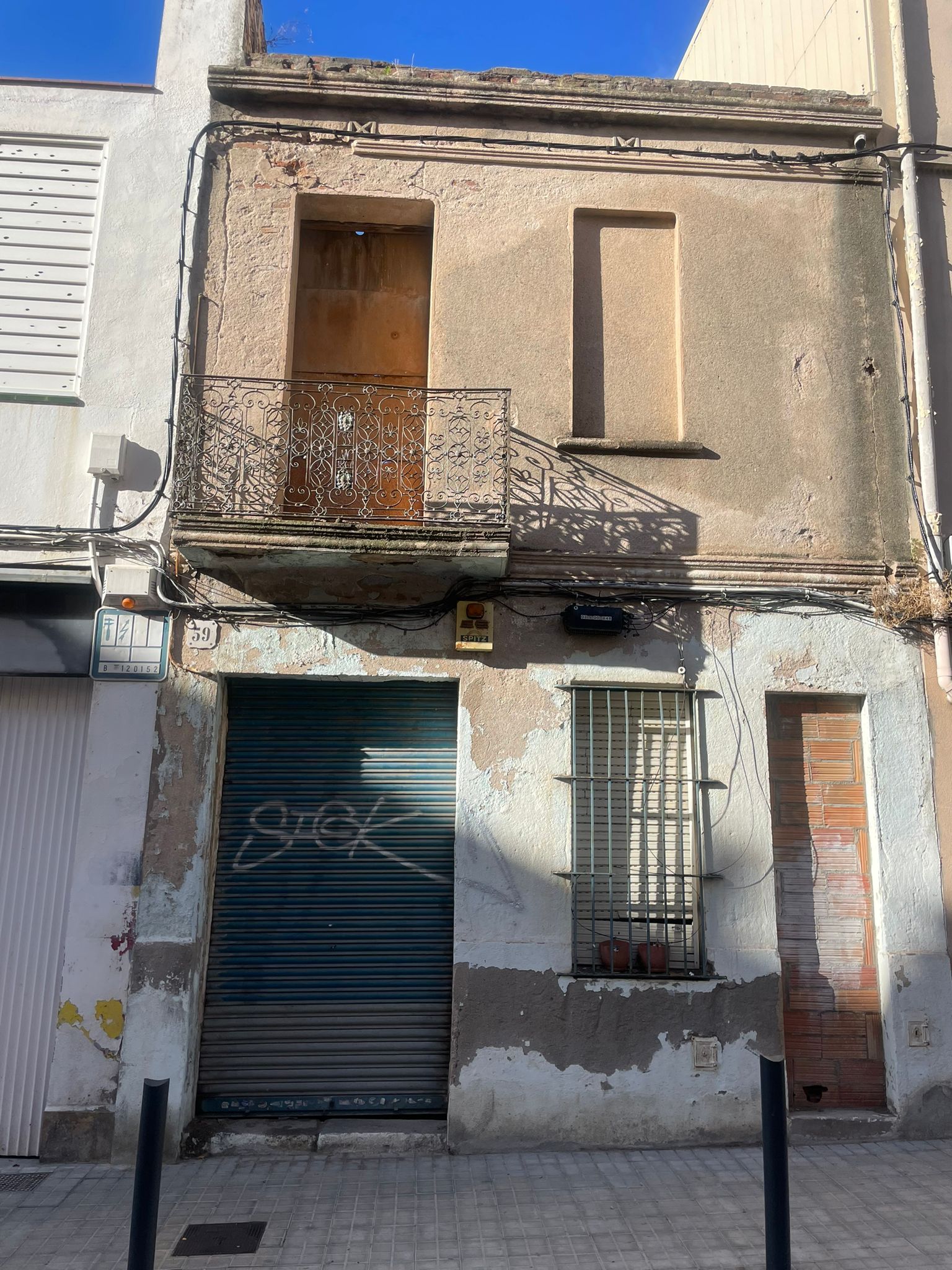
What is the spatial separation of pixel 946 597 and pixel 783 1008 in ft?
10.5

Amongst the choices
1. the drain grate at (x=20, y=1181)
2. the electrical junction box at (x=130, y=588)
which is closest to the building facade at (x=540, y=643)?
the electrical junction box at (x=130, y=588)

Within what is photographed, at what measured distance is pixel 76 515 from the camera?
6148 mm

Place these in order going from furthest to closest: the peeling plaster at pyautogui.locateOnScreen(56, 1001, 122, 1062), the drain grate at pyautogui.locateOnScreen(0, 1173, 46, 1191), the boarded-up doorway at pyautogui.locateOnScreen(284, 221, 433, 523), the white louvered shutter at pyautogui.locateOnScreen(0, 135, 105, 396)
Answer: the white louvered shutter at pyautogui.locateOnScreen(0, 135, 105, 396) < the boarded-up doorway at pyautogui.locateOnScreen(284, 221, 433, 523) < the peeling plaster at pyautogui.locateOnScreen(56, 1001, 122, 1062) < the drain grate at pyautogui.locateOnScreen(0, 1173, 46, 1191)

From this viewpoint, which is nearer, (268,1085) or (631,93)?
(268,1085)

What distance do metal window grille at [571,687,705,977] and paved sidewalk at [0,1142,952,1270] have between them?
49.2 inches

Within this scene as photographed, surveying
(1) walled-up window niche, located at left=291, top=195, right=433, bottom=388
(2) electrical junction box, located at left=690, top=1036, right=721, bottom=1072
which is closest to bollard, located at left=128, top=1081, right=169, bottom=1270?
(2) electrical junction box, located at left=690, top=1036, right=721, bottom=1072

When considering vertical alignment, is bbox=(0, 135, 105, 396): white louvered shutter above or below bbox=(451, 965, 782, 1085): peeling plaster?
above

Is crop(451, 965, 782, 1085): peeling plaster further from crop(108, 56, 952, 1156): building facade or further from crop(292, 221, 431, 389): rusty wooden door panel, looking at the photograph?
crop(292, 221, 431, 389): rusty wooden door panel

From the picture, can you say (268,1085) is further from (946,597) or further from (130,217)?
(130,217)

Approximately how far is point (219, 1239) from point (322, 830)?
2453 millimetres

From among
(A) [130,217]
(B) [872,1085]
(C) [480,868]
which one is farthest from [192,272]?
(B) [872,1085]

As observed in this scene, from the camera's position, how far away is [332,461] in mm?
6254

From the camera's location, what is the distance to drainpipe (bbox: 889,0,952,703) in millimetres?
6207

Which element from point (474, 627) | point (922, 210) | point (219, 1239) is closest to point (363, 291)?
point (474, 627)
